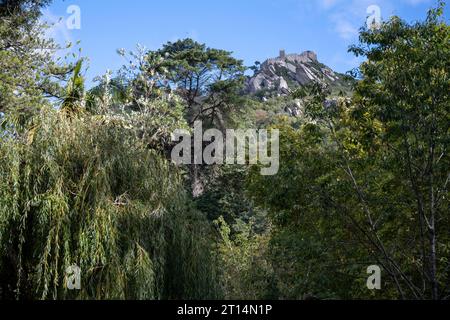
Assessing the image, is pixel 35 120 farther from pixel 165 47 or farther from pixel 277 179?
pixel 165 47

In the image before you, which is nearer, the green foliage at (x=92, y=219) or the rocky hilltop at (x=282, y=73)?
the green foliage at (x=92, y=219)

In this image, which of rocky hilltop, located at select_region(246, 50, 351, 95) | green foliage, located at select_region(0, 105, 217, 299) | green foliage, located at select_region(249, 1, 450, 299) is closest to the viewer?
green foliage, located at select_region(249, 1, 450, 299)

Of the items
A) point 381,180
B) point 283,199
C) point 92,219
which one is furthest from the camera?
point 381,180

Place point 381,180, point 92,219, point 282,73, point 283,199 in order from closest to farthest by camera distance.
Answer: point 92,219 < point 283,199 < point 381,180 < point 282,73

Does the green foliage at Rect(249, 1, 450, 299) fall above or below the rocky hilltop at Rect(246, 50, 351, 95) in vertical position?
below

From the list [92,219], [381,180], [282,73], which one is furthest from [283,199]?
[282,73]

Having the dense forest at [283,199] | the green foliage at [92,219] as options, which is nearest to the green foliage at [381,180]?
the dense forest at [283,199]

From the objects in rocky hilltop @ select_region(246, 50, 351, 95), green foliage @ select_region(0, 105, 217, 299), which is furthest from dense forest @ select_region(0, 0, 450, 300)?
rocky hilltop @ select_region(246, 50, 351, 95)

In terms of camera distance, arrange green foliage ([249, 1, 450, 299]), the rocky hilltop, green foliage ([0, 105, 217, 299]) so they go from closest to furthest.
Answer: green foliage ([249, 1, 450, 299])
green foliage ([0, 105, 217, 299])
the rocky hilltop

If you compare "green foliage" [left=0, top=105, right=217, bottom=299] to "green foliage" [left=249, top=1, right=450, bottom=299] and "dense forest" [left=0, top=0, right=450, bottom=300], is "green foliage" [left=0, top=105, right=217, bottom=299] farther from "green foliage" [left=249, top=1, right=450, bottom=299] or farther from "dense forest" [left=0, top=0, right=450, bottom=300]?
"green foliage" [left=249, top=1, right=450, bottom=299]

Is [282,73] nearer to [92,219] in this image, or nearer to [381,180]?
[381,180]

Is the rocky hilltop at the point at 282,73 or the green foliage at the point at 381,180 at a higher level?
the rocky hilltop at the point at 282,73

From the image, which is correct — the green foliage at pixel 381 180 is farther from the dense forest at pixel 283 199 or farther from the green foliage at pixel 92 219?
the green foliage at pixel 92 219
